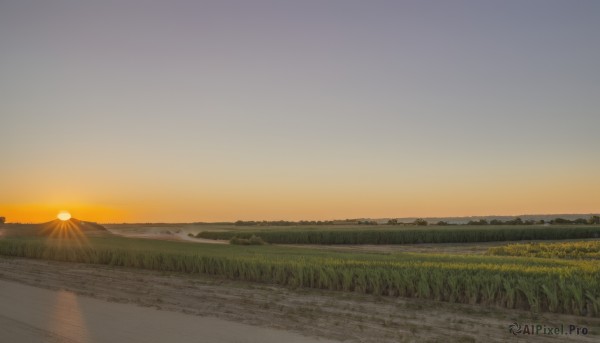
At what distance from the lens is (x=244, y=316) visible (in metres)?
13.3

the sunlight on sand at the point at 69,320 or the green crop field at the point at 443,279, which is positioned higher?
the green crop field at the point at 443,279

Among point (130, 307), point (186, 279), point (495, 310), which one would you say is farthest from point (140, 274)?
point (495, 310)

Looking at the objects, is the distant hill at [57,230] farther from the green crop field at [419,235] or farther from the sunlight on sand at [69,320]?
the sunlight on sand at [69,320]

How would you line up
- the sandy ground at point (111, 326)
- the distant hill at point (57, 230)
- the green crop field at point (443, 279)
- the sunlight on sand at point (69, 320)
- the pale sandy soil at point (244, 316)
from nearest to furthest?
the sandy ground at point (111, 326)
the pale sandy soil at point (244, 316)
the sunlight on sand at point (69, 320)
the green crop field at point (443, 279)
the distant hill at point (57, 230)

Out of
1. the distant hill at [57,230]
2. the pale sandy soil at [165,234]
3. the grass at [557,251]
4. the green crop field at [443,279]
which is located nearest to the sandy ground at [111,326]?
the green crop field at [443,279]

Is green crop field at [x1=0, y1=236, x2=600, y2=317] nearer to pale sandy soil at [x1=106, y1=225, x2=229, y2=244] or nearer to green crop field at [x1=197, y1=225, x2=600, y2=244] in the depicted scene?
pale sandy soil at [x1=106, y1=225, x2=229, y2=244]

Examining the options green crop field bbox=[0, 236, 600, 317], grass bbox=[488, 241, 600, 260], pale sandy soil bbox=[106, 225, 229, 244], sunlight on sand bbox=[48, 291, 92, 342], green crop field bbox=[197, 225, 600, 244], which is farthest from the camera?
pale sandy soil bbox=[106, 225, 229, 244]

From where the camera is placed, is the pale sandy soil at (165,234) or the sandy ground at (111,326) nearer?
the sandy ground at (111,326)

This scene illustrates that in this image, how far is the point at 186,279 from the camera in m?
21.2

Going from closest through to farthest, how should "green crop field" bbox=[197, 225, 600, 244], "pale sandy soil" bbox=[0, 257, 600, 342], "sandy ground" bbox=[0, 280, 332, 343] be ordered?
"sandy ground" bbox=[0, 280, 332, 343] → "pale sandy soil" bbox=[0, 257, 600, 342] → "green crop field" bbox=[197, 225, 600, 244]

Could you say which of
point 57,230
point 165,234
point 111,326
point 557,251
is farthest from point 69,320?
point 165,234

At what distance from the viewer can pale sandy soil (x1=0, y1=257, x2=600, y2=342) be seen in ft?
36.4

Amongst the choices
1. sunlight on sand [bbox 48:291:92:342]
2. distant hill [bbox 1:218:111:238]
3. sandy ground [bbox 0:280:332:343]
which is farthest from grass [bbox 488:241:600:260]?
distant hill [bbox 1:218:111:238]

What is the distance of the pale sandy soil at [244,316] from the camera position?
36.4 feet
